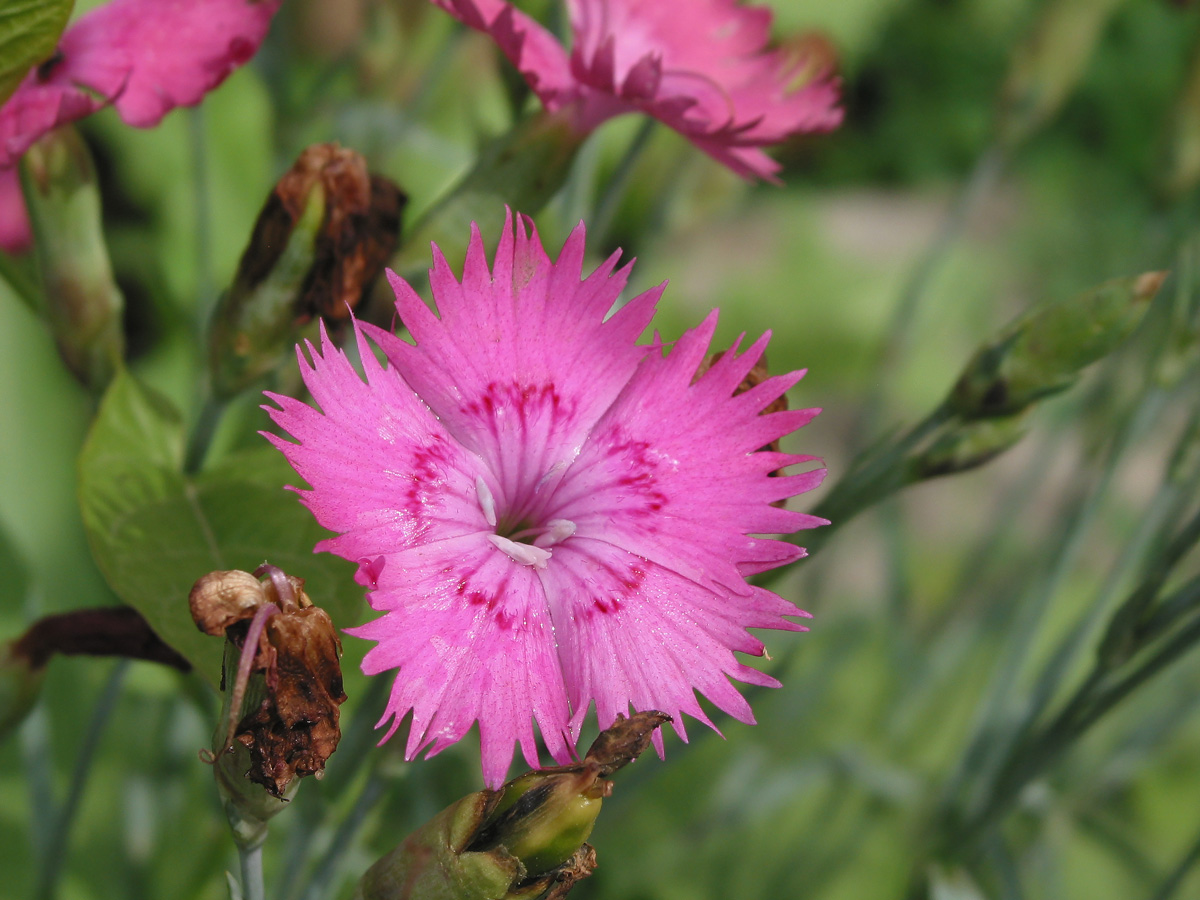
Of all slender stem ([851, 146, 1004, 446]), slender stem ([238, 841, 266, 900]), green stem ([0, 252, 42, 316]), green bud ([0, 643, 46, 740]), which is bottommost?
green bud ([0, 643, 46, 740])

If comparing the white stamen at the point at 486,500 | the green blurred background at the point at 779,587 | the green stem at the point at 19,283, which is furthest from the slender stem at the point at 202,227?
the white stamen at the point at 486,500

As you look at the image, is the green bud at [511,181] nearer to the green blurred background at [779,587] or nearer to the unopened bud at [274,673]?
the green blurred background at [779,587]

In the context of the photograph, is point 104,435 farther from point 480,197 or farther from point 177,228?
point 177,228

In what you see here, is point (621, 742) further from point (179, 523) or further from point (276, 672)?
point (179, 523)

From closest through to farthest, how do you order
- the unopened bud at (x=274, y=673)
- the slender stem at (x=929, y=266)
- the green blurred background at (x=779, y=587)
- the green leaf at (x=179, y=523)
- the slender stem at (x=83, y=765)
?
the unopened bud at (x=274, y=673) < the green leaf at (x=179, y=523) < the slender stem at (x=83, y=765) < the green blurred background at (x=779, y=587) < the slender stem at (x=929, y=266)

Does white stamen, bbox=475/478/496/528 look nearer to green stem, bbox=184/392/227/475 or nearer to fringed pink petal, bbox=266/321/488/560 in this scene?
fringed pink petal, bbox=266/321/488/560

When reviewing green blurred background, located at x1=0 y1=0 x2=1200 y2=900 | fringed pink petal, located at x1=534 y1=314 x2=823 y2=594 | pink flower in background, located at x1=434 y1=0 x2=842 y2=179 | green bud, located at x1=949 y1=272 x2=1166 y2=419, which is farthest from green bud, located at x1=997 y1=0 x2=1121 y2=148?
fringed pink petal, located at x1=534 y1=314 x2=823 y2=594

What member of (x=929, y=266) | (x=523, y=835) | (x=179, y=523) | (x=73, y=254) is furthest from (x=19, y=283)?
(x=929, y=266)
